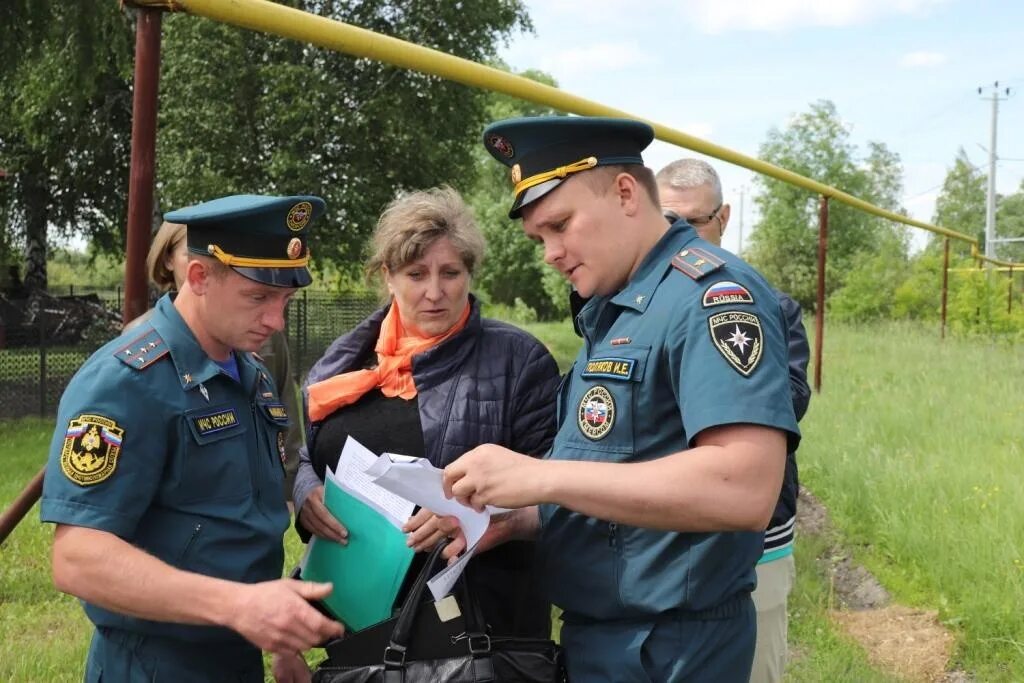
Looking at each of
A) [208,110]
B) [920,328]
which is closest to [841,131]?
[920,328]

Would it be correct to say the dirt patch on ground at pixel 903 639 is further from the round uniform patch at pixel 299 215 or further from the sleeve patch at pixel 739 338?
the round uniform patch at pixel 299 215

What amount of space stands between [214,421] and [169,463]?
131mm

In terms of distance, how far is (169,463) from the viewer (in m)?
1.92

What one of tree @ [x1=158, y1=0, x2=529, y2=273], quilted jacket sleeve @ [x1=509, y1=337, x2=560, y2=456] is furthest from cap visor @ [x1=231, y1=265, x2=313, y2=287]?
tree @ [x1=158, y1=0, x2=529, y2=273]

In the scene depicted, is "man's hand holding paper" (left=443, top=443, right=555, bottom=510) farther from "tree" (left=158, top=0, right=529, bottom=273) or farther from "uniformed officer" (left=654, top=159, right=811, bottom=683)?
"tree" (left=158, top=0, right=529, bottom=273)

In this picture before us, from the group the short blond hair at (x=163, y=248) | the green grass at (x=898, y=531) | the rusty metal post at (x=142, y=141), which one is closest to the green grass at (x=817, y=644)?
the green grass at (x=898, y=531)

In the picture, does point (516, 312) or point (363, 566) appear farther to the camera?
point (516, 312)

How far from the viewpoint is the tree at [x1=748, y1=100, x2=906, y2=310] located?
4169 cm

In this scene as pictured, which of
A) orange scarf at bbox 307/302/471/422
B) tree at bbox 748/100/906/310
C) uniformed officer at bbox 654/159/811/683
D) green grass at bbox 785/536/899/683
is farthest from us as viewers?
tree at bbox 748/100/906/310

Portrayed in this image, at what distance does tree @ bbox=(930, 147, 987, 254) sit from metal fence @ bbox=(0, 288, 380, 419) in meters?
68.1

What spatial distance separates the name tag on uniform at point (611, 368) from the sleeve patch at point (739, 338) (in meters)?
0.19

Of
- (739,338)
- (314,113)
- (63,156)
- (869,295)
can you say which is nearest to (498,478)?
(739,338)

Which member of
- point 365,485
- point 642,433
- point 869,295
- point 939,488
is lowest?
point 939,488

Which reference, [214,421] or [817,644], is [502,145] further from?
[817,644]
